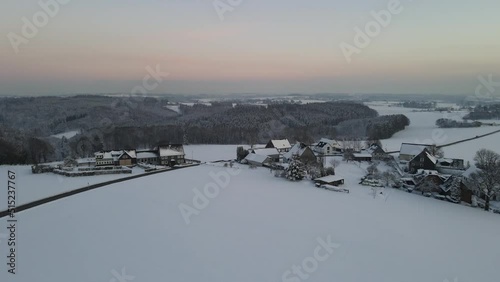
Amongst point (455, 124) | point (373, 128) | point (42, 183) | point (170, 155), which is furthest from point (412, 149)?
point (455, 124)

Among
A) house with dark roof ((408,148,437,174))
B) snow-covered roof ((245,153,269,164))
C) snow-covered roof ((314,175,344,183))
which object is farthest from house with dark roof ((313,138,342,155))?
snow-covered roof ((314,175,344,183))

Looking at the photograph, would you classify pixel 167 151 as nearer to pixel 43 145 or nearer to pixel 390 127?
pixel 43 145

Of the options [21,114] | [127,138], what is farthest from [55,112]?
[127,138]

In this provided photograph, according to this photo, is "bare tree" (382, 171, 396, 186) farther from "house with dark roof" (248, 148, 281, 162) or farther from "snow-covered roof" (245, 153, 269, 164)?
"house with dark roof" (248, 148, 281, 162)

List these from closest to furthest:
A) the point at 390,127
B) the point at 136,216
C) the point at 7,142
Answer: the point at 136,216 < the point at 7,142 < the point at 390,127

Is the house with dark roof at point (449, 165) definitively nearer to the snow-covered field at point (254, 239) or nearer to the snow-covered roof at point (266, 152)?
the snow-covered field at point (254, 239)

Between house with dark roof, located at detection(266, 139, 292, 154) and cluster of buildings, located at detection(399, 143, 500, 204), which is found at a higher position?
house with dark roof, located at detection(266, 139, 292, 154)

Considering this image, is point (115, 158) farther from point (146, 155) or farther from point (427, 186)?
point (427, 186)
